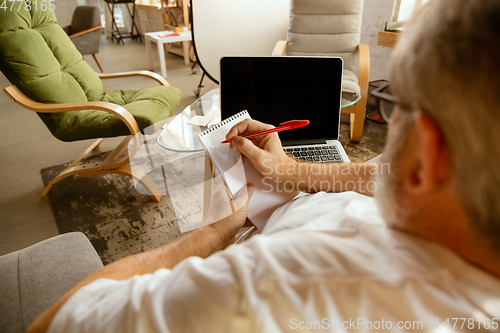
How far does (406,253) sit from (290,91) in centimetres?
101

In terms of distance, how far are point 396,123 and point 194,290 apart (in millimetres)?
328

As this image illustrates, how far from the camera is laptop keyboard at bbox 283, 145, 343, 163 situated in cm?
118

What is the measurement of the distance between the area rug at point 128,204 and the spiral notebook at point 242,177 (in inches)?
34.1

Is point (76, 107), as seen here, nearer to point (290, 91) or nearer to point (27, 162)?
point (27, 162)

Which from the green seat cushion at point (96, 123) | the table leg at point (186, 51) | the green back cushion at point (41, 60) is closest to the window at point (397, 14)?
the green seat cushion at point (96, 123)

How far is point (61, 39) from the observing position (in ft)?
6.62

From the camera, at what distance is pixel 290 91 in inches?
49.6

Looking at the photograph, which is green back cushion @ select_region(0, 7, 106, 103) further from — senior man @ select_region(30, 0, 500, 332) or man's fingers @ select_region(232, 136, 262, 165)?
senior man @ select_region(30, 0, 500, 332)

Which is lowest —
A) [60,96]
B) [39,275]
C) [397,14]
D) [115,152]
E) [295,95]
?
[115,152]

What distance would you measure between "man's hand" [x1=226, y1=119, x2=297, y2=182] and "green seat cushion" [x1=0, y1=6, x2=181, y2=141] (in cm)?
102

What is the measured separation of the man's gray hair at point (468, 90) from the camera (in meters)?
0.26

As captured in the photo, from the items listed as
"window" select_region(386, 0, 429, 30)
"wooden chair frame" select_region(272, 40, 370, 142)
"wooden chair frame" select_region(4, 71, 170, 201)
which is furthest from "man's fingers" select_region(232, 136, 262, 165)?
"window" select_region(386, 0, 429, 30)

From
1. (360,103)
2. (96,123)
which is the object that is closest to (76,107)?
Answer: (96,123)

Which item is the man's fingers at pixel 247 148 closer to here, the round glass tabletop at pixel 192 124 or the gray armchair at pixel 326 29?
the round glass tabletop at pixel 192 124
